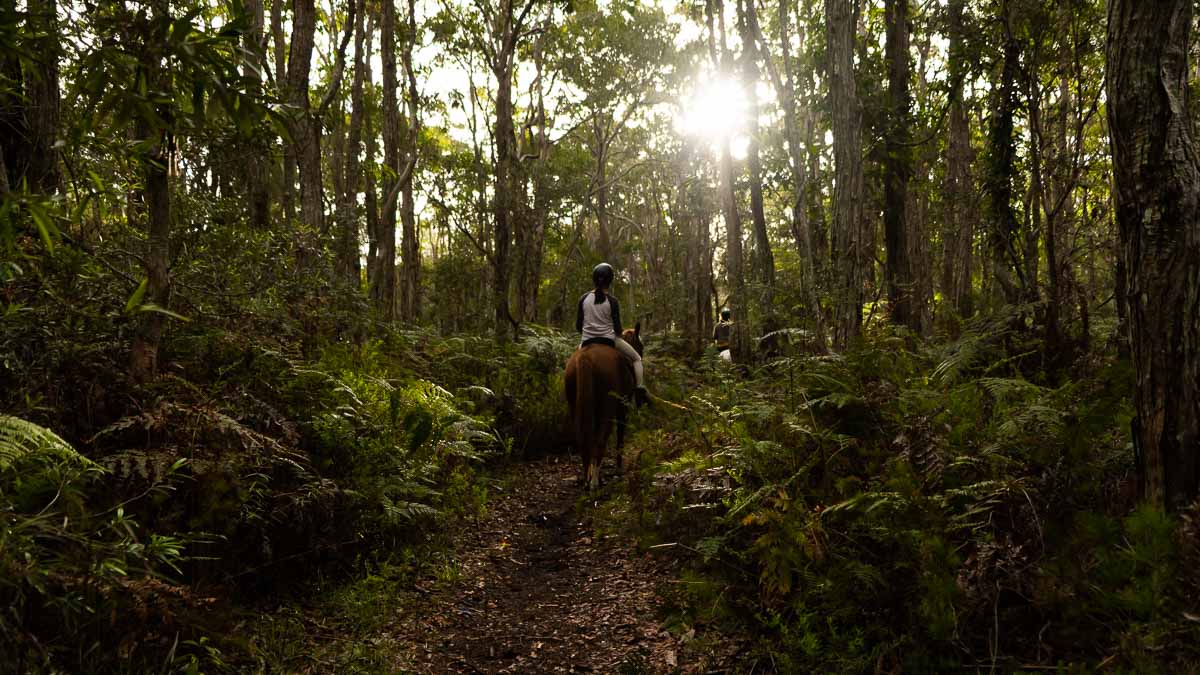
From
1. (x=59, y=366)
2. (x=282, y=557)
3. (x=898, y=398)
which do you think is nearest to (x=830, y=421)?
(x=898, y=398)

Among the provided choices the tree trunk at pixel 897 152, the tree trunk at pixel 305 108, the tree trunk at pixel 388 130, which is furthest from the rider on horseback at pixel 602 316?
the tree trunk at pixel 388 130

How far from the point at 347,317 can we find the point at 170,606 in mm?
4586

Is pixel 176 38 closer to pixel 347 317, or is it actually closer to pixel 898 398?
pixel 898 398

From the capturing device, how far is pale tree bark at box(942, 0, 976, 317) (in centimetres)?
808

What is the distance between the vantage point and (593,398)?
7379mm

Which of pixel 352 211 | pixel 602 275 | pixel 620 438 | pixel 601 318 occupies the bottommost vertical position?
pixel 620 438

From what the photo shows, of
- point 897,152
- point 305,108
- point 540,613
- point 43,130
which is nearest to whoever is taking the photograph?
point 43,130

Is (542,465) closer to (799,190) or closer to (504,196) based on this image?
(504,196)

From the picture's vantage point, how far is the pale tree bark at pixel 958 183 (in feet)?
26.5

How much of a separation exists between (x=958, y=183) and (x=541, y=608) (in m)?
16.3

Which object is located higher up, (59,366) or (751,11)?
(751,11)

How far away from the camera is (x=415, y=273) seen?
26.0m

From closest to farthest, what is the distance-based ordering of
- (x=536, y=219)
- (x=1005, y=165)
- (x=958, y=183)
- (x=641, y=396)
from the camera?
(x=1005, y=165), (x=641, y=396), (x=958, y=183), (x=536, y=219)

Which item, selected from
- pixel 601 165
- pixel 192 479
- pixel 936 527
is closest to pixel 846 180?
pixel 936 527
